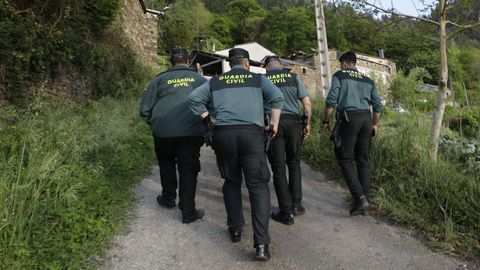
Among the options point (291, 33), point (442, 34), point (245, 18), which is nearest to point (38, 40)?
point (442, 34)

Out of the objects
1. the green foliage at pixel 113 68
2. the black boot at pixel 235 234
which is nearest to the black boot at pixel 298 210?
the black boot at pixel 235 234

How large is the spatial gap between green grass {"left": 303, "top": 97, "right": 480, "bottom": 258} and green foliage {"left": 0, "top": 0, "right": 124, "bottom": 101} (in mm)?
6448

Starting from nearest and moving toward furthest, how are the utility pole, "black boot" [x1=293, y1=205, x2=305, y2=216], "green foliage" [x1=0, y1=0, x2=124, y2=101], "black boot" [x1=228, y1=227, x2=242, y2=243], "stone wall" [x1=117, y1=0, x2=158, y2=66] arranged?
"black boot" [x1=228, y1=227, x2=242, y2=243] < "black boot" [x1=293, y1=205, x2=305, y2=216] < "green foliage" [x1=0, y1=0, x2=124, y2=101] < the utility pole < "stone wall" [x1=117, y1=0, x2=158, y2=66]

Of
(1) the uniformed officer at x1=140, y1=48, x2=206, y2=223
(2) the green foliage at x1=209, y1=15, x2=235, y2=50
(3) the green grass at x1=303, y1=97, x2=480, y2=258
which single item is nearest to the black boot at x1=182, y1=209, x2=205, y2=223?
(1) the uniformed officer at x1=140, y1=48, x2=206, y2=223

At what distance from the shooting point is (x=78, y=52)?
9641 millimetres

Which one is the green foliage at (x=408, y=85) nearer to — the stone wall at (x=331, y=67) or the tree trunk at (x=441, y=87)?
the tree trunk at (x=441, y=87)

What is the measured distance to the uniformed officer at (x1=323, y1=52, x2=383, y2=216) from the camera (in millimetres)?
4316

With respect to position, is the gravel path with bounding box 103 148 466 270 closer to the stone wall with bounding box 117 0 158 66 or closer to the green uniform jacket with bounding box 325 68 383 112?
the green uniform jacket with bounding box 325 68 383 112

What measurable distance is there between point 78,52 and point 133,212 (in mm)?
6803

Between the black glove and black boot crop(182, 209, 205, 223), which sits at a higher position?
the black glove

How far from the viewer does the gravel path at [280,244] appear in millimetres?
3262

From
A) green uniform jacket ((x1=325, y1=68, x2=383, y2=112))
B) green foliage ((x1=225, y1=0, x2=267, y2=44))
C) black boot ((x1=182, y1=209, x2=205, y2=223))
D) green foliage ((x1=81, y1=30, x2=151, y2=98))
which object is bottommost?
black boot ((x1=182, y1=209, x2=205, y2=223))

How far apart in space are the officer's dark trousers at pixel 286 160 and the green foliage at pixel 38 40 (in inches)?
228

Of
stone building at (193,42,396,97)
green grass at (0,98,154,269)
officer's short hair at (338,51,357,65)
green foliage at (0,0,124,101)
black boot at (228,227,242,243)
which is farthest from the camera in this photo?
stone building at (193,42,396,97)
